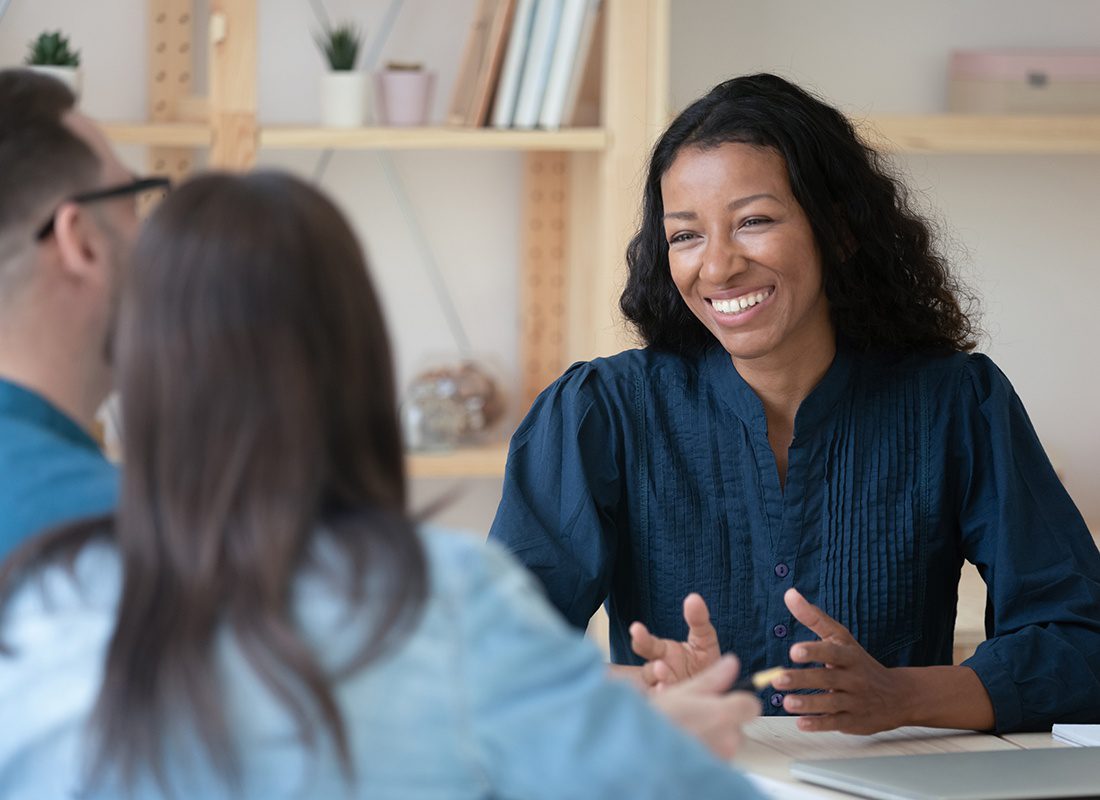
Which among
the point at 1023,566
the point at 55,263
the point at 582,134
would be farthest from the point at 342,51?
the point at 55,263

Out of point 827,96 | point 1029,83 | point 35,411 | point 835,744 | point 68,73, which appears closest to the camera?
point 35,411

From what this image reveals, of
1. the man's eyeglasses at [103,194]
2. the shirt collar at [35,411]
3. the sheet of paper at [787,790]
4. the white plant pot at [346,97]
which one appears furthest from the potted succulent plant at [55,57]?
the sheet of paper at [787,790]

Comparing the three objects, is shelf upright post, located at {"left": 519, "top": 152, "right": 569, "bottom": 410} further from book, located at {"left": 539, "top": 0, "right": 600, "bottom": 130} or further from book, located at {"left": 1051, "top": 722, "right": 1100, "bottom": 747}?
book, located at {"left": 1051, "top": 722, "right": 1100, "bottom": 747}

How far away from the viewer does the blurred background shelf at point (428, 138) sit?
264cm

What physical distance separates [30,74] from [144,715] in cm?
62

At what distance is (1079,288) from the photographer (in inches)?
125

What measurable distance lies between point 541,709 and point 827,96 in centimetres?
242

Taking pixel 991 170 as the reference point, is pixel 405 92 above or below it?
above

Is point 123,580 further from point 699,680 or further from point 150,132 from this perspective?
point 150,132

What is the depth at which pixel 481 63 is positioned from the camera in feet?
9.07

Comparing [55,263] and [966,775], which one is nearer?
[55,263]

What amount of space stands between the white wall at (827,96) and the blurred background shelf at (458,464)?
0.26 metres

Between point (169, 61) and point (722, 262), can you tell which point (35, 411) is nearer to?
point (722, 262)

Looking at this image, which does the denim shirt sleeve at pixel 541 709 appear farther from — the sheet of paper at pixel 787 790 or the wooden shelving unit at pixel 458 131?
the wooden shelving unit at pixel 458 131
